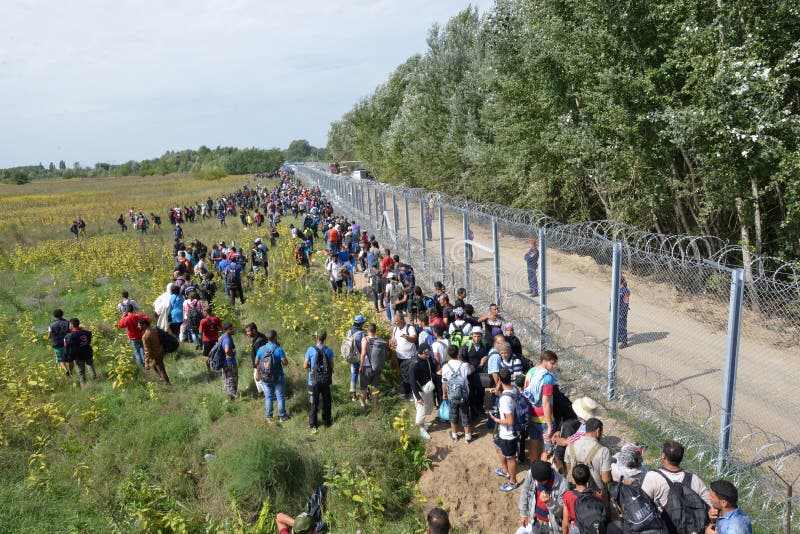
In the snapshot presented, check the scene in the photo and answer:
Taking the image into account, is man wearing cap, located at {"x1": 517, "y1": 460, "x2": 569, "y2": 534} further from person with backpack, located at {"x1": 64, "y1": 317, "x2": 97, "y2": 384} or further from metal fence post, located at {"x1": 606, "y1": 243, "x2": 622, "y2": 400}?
person with backpack, located at {"x1": 64, "y1": 317, "x2": 97, "y2": 384}

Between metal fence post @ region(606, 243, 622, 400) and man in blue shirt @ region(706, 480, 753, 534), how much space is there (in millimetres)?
2945

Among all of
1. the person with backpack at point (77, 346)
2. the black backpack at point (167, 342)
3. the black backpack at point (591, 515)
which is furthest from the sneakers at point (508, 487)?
the person with backpack at point (77, 346)

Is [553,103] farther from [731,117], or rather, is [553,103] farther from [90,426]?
[90,426]

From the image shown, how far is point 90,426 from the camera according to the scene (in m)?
8.14

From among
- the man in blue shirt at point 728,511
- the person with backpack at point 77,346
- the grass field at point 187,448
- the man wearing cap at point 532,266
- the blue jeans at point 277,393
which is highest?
the man wearing cap at point 532,266

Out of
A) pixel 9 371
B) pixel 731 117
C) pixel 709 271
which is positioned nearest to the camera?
pixel 709 271

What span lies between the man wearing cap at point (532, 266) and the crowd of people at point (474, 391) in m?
0.02

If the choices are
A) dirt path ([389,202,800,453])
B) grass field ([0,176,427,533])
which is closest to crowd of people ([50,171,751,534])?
grass field ([0,176,427,533])

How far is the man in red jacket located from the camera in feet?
30.9

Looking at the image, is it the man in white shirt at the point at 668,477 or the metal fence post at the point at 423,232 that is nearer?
the man in white shirt at the point at 668,477

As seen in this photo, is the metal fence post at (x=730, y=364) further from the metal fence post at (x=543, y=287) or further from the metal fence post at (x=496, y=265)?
the metal fence post at (x=496, y=265)

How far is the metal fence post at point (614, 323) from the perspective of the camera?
20.5 ft

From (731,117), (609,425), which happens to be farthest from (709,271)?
(731,117)

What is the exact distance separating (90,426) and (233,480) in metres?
3.61
